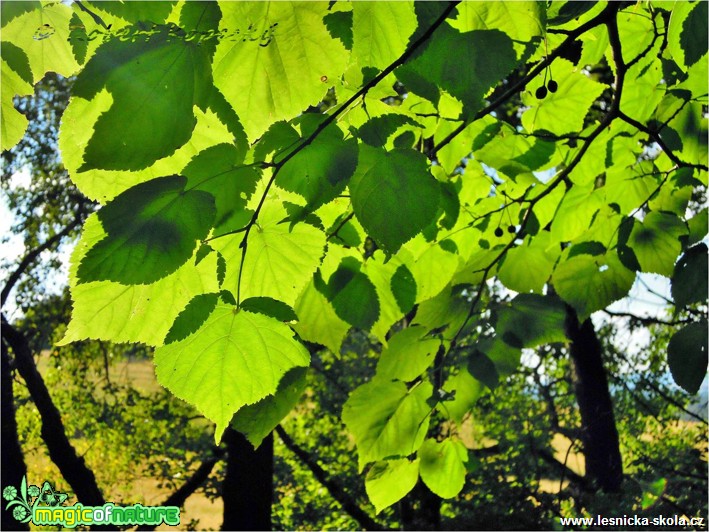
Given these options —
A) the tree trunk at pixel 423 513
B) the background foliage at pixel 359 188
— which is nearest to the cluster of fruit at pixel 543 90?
the background foliage at pixel 359 188

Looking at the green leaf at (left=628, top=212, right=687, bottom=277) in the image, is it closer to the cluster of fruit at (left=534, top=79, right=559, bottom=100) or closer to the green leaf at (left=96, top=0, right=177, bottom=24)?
the cluster of fruit at (left=534, top=79, right=559, bottom=100)

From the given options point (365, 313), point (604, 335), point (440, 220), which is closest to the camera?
point (365, 313)

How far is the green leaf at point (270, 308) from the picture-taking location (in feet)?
2.29

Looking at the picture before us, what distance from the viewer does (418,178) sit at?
0.75 metres

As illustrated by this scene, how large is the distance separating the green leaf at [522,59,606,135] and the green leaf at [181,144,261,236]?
1.00 m

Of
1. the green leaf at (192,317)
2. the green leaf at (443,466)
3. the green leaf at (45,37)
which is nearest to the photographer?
the green leaf at (192,317)

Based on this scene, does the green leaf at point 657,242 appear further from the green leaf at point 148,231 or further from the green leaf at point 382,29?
the green leaf at point 148,231

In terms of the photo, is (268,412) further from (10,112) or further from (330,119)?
(10,112)

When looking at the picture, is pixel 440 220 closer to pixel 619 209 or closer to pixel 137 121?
pixel 619 209

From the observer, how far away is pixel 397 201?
29.4 inches

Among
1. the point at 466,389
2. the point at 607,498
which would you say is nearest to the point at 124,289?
the point at 466,389

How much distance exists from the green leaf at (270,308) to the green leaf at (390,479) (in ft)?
2.82

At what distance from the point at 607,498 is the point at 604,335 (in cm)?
427

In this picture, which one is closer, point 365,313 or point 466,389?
point 365,313
